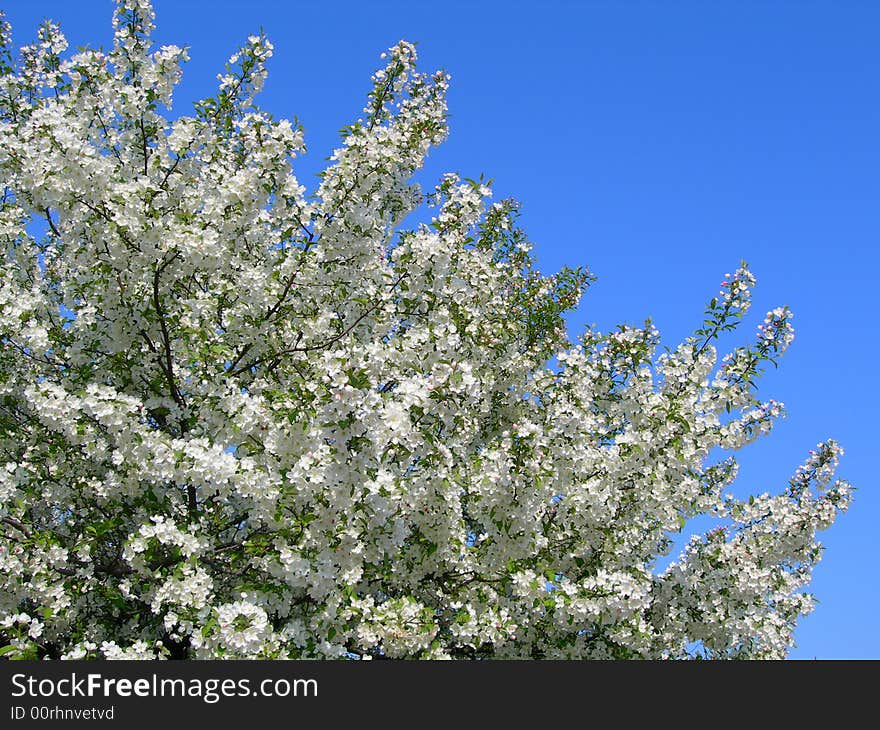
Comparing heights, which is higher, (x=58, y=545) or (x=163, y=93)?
(x=163, y=93)

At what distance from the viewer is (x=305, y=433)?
8336 millimetres

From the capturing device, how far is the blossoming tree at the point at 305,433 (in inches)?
342

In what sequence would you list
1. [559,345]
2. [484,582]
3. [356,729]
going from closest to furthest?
1. [356,729]
2. [484,582]
3. [559,345]

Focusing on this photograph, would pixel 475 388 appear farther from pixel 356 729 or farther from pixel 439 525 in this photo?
pixel 356 729

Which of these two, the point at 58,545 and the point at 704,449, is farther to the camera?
the point at 704,449

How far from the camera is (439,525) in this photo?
953cm

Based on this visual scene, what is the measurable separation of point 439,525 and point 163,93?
6.52 meters

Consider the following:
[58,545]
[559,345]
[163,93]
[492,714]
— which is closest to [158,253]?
[163,93]

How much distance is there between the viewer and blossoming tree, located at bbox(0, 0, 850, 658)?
8688 millimetres

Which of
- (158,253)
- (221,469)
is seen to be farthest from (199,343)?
(221,469)

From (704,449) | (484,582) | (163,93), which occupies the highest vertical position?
(163,93)

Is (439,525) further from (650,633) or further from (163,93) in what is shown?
(163,93)

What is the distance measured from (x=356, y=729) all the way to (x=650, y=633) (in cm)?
444

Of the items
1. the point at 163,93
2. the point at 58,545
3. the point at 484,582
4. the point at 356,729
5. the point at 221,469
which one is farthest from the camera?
the point at 163,93
